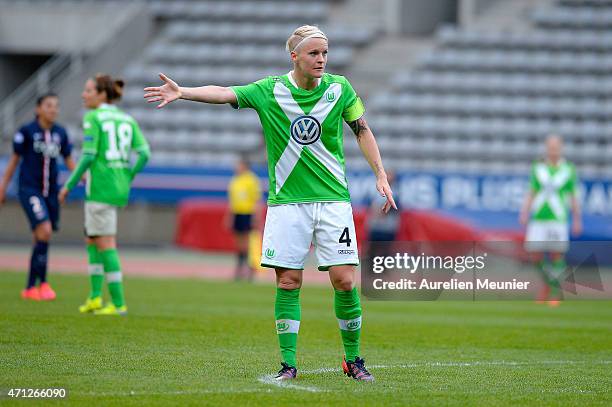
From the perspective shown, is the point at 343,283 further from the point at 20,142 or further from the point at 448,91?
the point at 448,91

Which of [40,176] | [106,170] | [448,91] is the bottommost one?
[40,176]

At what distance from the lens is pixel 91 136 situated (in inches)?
472

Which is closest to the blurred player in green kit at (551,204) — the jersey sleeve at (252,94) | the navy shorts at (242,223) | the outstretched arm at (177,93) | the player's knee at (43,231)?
the navy shorts at (242,223)

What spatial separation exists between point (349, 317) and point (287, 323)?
1.39ft

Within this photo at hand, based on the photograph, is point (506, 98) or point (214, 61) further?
point (214, 61)

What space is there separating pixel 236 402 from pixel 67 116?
23242 millimetres

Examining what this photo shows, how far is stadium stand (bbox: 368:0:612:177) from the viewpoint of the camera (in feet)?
84.1

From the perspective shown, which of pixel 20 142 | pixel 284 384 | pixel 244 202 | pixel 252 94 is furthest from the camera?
pixel 244 202

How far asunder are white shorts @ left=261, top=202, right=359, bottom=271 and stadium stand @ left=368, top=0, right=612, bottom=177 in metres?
17.2

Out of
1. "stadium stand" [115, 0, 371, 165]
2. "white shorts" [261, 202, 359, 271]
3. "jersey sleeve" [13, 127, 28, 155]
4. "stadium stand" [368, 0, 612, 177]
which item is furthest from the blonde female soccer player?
"stadium stand" [115, 0, 371, 165]

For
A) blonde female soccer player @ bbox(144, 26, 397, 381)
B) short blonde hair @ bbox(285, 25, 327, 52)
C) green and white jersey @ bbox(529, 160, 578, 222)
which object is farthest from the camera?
green and white jersey @ bbox(529, 160, 578, 222)

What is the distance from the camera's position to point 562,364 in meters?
9.05

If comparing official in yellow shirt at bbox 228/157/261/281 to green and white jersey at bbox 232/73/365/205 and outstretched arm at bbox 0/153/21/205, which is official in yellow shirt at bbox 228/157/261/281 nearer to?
outstretched arm at bbox 0/153/21/205

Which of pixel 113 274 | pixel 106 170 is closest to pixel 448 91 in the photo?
pixel 106 170
